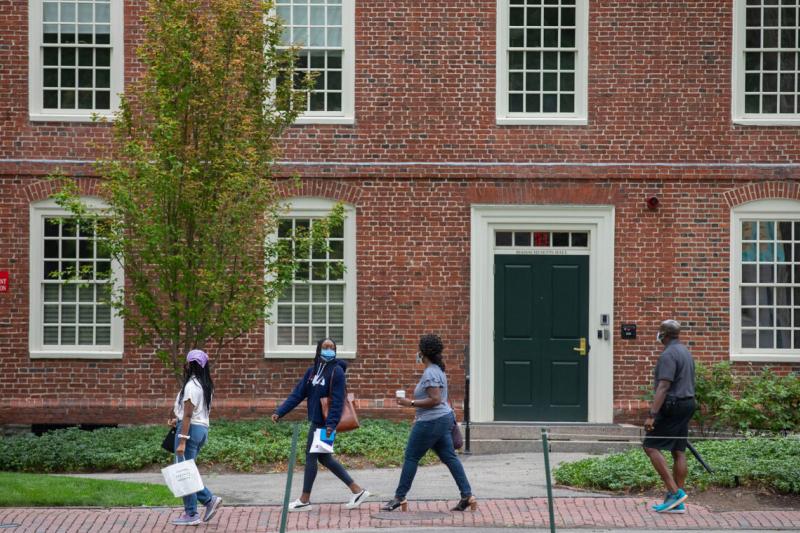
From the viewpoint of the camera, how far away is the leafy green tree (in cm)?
1441

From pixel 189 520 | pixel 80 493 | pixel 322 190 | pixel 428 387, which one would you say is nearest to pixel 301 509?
pixel 189 520

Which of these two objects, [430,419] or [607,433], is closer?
[430,419]

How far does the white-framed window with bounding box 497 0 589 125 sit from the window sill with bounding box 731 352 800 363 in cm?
422

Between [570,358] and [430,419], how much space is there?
6777 mm

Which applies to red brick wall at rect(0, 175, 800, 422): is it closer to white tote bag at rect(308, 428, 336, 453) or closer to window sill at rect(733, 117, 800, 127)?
window sill at rect(733, 117, 800, 127)

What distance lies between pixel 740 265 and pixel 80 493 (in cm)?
1007

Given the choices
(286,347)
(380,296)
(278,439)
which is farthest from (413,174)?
(278,439)

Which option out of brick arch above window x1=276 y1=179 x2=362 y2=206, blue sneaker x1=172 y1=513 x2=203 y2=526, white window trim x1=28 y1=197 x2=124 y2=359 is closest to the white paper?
blue sneaker x1=172 y1=513 x2=203 y2=526

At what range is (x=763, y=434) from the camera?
1655cm

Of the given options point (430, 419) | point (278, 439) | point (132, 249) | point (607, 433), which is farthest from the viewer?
point (607, 433)

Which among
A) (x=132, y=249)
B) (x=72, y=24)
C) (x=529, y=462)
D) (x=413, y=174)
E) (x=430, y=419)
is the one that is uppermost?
(x=72, y=24)

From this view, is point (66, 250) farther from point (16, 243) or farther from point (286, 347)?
point (286, 347)

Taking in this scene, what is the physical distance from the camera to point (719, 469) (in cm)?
1320

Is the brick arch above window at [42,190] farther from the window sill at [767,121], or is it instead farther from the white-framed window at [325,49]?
the window sill at [767,121]
